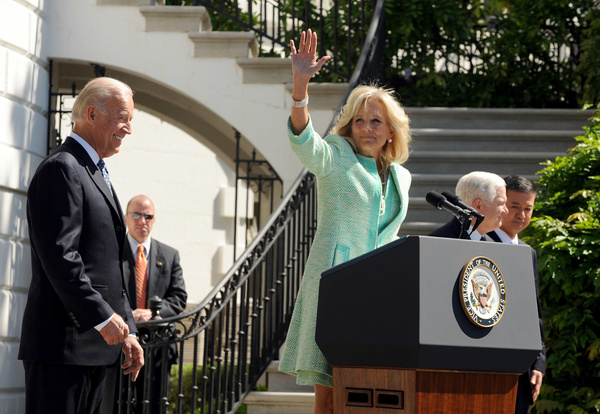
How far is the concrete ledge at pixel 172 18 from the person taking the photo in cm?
873

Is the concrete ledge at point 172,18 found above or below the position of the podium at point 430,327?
above

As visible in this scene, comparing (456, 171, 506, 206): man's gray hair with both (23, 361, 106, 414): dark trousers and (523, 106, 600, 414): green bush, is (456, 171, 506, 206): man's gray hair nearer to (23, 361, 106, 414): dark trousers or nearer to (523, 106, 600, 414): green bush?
(523, 106, 600, 414): green bush

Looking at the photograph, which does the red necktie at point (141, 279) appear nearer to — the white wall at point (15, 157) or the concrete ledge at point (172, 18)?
the white wall at point (15, 157)

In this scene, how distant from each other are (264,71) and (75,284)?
19.1 feet

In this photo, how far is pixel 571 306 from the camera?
223 inches

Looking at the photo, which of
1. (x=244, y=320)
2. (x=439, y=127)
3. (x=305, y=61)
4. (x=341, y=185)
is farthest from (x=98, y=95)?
(x=439, y=127)

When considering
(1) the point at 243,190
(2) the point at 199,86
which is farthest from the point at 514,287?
(1) the point at 243,190

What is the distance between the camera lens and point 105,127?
349 cm

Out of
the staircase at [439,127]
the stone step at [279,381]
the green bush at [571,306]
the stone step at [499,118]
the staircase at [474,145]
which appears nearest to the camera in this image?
the green bush at [571,306]

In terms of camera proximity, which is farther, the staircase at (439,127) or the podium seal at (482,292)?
the staircase at (439,127)

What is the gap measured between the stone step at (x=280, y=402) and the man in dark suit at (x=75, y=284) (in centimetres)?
281

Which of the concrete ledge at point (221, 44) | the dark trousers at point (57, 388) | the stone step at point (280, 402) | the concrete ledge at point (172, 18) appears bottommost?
the stone step at point (280, 402)

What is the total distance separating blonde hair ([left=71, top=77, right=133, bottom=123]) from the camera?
347 centimetres

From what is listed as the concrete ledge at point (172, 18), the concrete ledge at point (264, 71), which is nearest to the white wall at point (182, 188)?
the concrete ledge at point (172, 18)
